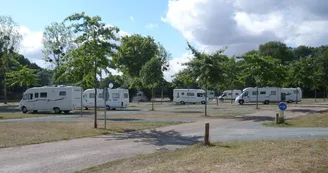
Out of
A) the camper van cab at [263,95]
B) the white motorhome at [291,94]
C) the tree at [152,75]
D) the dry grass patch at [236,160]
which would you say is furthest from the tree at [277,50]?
the dry grass patch at [236,160]

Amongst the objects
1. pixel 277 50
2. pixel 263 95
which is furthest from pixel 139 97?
pixel 277 50

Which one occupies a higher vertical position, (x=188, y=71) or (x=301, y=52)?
(x=301, y=52)

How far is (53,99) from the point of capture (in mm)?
34000

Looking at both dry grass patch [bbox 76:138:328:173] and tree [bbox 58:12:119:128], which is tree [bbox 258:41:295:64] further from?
dry grass patch [bbox 76:138:328:173]

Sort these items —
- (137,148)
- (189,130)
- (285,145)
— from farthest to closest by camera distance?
(189,130) < (137,148) < (285,145)

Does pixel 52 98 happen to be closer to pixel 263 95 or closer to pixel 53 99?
pixel 53 99

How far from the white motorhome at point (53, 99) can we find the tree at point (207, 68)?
11227 mm

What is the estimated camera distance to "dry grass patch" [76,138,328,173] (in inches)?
323

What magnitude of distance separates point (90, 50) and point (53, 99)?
16.9 m

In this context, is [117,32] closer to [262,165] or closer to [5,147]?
[5,147]

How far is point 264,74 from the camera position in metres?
36.1

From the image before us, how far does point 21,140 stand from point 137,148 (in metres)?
4.71

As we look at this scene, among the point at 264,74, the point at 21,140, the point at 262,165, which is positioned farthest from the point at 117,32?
the point at 264,74

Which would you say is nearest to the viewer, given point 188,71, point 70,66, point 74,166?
point 74,166
